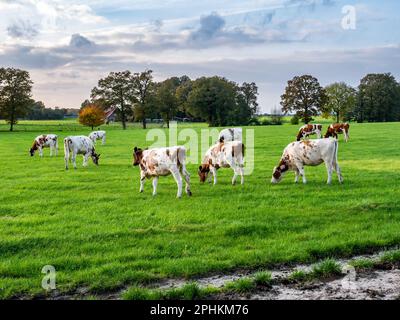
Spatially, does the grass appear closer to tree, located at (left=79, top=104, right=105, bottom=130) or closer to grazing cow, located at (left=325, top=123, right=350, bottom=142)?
grazing cow, located at (left=325, top=123, right=350, bottom=142)

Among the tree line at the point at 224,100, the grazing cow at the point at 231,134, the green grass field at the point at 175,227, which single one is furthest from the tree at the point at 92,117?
the green grass field at the point at 175,227

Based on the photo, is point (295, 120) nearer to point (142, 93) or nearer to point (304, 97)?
point (304, 97)

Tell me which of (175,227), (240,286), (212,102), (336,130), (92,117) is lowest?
(240,286)

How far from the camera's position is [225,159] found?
58.0 feet

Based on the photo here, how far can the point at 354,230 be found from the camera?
10.8 m

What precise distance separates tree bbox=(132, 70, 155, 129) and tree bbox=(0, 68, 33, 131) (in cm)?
2240

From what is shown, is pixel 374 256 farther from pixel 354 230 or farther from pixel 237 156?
pixel 237 156

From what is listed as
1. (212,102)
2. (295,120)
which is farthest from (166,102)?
(295,120)

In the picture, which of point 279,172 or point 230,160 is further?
point 279,172

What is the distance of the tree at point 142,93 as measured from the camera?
99875mm

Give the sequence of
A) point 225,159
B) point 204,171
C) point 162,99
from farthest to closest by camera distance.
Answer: point 162,99
point 204,171
point 225,159

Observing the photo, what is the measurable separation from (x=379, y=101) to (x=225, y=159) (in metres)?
101

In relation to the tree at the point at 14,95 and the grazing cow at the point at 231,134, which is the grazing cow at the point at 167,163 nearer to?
the grazing cow at the point at 231,134
